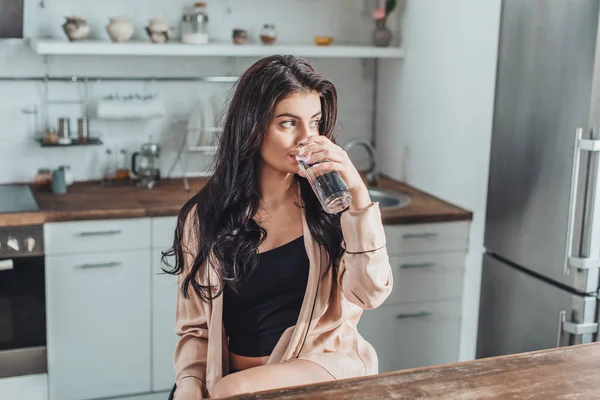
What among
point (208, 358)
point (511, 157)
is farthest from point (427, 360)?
point (208, 358)

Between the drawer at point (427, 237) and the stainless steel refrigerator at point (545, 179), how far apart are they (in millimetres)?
165

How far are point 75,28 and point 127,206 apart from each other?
80 centimetres

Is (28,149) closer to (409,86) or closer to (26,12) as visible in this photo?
(26,12)

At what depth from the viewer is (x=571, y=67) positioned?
243 centimetres

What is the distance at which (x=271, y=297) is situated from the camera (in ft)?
5.62

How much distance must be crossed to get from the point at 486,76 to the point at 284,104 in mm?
1541

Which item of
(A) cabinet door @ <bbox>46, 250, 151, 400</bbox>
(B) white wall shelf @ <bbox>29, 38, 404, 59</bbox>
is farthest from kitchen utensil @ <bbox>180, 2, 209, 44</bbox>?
(A) cabinet door @ <bbox>46, 250, 151, 400</bbox>

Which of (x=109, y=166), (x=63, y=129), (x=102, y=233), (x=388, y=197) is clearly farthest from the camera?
(x=109, y=166)

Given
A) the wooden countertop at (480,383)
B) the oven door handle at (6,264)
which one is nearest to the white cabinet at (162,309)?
the oven door handle at (6,264)

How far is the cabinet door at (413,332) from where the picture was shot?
3.17 m

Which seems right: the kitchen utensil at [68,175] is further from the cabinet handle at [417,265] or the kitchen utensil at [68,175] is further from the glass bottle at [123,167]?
the cabinet handle at [417,265]

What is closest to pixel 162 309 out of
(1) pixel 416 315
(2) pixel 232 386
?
(1) pixel 416 315

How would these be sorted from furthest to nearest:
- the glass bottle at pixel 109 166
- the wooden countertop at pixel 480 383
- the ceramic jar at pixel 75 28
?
the glass bottle at pixel 109 166, the ceramic jar at pixel 75 28, the wooden countertop at pixel 480 383

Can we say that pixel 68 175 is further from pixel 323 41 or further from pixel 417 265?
pixel 417 265
